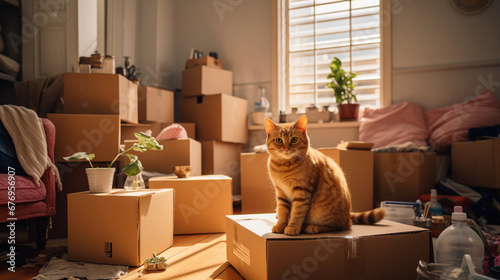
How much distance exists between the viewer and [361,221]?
1.40 meters

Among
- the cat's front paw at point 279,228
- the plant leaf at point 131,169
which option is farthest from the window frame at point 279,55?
the cat's front paw at point 279,228

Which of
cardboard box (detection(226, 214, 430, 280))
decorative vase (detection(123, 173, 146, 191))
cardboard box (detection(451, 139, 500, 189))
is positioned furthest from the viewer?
cardboard box (detection(451, 139, 500, 189))

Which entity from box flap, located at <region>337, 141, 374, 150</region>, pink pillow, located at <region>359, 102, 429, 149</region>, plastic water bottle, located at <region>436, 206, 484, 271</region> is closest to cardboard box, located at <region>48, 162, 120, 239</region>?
box flap, located at <region>337, 141, 374, 150</region>

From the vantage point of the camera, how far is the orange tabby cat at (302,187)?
125 cm

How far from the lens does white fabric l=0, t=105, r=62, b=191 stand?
189cm

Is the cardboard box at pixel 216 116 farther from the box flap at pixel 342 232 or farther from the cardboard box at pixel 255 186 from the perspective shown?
the box flap at pixel 342 232

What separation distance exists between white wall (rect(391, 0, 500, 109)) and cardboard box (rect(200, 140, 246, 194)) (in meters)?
1.77

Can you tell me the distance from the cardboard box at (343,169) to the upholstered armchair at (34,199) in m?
1.42

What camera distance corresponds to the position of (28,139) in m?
1.96

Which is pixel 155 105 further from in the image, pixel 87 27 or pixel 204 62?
pixel 87 27

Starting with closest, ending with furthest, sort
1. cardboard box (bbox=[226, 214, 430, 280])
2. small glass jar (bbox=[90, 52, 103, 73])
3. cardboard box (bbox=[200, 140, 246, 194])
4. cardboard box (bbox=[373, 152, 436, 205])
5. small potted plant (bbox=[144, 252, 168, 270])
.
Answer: cardboard box (bbox=[226, 214, 430, 280]) < small potted plant (bbox=[144, 252, 168, 270]) < small glass jar (bbox=[90, 52, 103, 73]) < cardboard box (bbox=[373, 152, 436, 205]) < cardboard box (bbox=[200, 140, 246, 194])

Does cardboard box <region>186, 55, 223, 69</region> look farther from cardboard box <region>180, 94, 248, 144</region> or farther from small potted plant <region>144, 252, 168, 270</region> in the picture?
small potted plant <region>144, 252, 168, 270</region>

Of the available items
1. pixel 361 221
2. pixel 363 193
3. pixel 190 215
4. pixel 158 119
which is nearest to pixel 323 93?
pixel 363 193

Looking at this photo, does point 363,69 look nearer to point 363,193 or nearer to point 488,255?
point 363,193
